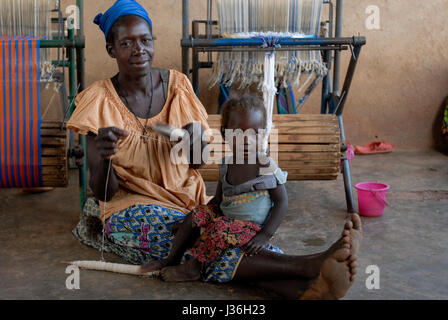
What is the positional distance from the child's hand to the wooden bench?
1172 mm

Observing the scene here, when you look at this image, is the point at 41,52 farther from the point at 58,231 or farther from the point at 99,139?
the point at 99,139

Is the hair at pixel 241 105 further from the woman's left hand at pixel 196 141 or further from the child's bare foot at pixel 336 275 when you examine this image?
the child's bare foot at pixel 336 275

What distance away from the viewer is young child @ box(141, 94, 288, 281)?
2232mm

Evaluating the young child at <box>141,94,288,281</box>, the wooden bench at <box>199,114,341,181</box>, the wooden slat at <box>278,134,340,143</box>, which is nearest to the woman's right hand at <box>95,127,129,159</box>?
the young child at <box>141,94,288,281</box>

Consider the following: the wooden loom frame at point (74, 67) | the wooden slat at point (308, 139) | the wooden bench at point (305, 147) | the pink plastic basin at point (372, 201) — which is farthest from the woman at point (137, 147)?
the pink plastic basin at point (372, 201)

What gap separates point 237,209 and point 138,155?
59 centimetres

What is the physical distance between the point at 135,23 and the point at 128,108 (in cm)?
41

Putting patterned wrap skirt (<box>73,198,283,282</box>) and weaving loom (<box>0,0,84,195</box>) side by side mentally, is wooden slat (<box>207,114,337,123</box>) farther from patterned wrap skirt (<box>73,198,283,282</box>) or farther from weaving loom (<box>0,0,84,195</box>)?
patterned wrap skirt (<box>73,198,283,282</box>)

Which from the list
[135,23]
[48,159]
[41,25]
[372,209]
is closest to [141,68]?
[135,23]

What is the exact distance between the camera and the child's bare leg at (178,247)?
7.87 ft

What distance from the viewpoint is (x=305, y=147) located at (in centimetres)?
337

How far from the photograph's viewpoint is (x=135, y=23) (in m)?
2.51

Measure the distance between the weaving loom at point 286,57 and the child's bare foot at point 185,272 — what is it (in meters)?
1.03

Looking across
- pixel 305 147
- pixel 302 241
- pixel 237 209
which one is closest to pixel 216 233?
pixel 237 209
